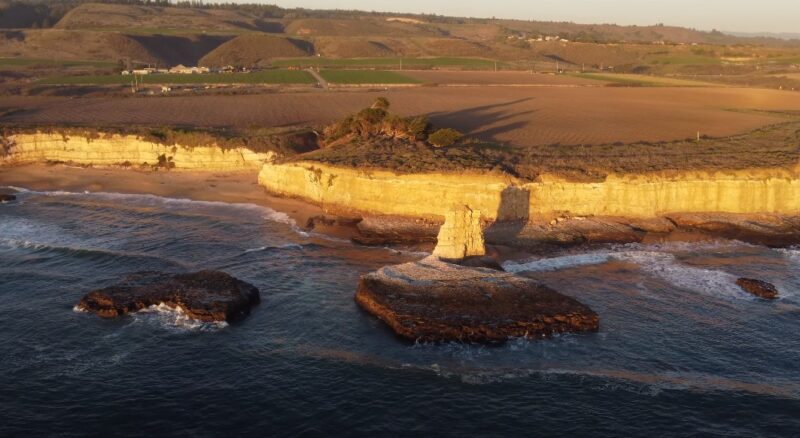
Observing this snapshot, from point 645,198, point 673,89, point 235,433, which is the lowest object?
point 235,433

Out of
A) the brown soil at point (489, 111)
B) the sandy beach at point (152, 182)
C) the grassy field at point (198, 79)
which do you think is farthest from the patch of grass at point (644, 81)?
the sandy beach at point (152, 182)

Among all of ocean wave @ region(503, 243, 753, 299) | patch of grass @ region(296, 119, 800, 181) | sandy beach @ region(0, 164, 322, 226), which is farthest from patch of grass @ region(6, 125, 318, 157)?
ocean wave @ region(503, 243, 753, 299)

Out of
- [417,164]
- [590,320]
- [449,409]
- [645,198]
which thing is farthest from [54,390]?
[645,198]

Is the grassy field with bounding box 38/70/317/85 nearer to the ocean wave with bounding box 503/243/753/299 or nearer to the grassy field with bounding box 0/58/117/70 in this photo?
the grassy field with bounding box 0/58/117/70

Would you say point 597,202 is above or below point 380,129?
below

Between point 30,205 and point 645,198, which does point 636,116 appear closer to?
point 645,198

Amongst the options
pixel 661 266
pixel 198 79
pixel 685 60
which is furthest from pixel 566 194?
pixel 685 60

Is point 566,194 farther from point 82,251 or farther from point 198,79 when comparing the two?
point 198,79
